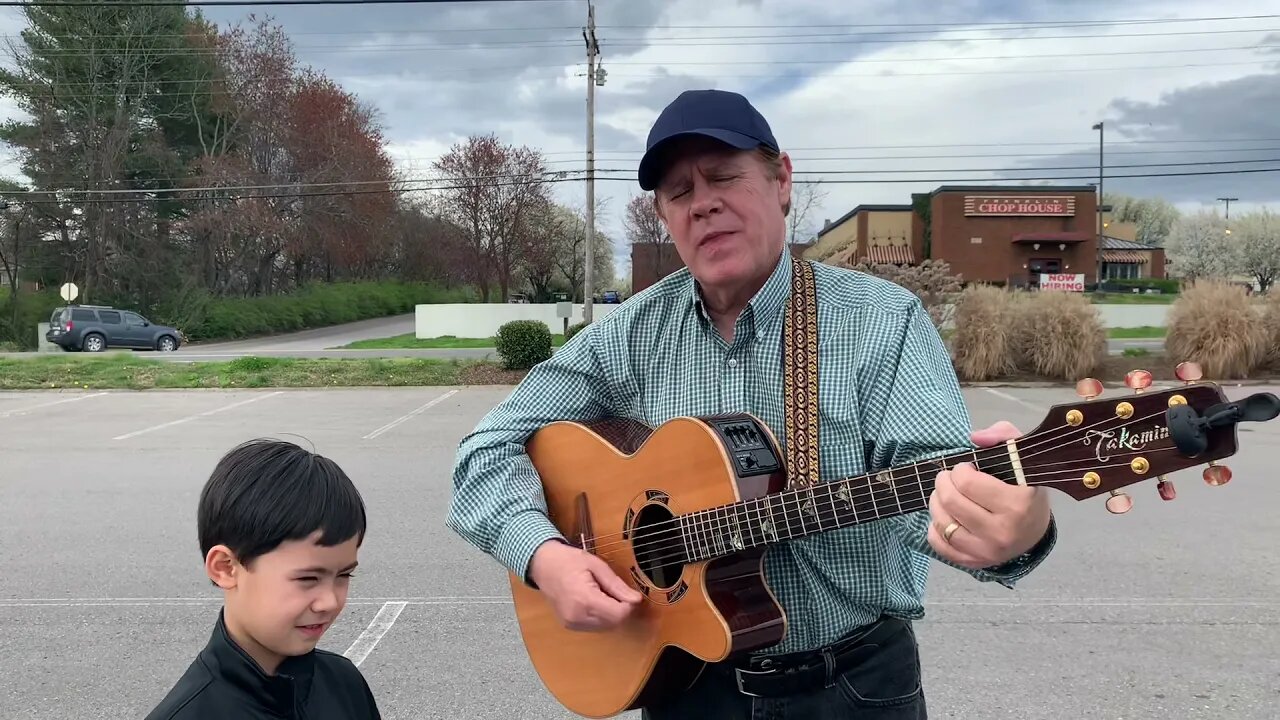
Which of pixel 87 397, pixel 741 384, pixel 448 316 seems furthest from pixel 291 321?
pixel 741 384

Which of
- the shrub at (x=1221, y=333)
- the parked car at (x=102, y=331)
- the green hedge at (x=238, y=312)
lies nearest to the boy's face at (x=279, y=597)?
the shrub at (x=1221, y=333)

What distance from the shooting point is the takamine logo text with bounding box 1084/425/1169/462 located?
3.90ft

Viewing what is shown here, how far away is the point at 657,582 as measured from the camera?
1.90m

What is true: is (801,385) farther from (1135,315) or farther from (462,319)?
(1135,315)

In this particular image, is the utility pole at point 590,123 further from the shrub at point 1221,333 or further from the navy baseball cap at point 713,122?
the navy baseball cap at point 713,122

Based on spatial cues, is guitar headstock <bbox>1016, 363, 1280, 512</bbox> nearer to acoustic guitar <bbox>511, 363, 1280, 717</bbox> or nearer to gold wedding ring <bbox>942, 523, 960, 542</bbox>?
acoustic guitar <bbox>511, 363, 1280, 717</bbox>

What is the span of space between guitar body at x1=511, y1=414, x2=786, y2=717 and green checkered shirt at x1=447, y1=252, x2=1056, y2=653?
8cm

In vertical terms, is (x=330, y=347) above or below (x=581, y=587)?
below

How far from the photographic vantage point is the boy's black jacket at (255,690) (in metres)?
1.45

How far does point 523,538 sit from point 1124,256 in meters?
59.0

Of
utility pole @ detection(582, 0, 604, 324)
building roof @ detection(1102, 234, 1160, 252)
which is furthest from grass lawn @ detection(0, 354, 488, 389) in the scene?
building roof @ detection(1102, 234, 1160, 252)

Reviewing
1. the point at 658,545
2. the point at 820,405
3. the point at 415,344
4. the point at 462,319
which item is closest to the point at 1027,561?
the point at 820,405

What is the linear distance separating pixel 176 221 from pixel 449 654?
122 ft

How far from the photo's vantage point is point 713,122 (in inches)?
64.2
